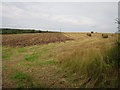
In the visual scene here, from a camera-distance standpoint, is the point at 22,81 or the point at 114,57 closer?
the point at 114,57

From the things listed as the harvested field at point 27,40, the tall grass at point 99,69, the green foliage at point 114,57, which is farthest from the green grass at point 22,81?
the harvested field at point 27,40

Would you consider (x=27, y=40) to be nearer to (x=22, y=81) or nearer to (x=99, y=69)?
(x=22, y=81)

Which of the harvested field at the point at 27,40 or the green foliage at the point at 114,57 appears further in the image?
the harvested field at the point at 27,40

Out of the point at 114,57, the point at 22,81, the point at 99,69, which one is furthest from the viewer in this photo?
the point at 22,81

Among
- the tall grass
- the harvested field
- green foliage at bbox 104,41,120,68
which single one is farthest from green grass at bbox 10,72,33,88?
the harvested field

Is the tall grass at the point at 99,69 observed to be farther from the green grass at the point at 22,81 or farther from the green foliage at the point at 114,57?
the green grass at the point at 22,81

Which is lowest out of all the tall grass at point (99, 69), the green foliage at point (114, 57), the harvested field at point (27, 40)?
the tall grass at point (99, 69)

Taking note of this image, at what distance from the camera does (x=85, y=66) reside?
379 cm

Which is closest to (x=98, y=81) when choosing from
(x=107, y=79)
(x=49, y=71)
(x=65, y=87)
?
(x=107, y=79)

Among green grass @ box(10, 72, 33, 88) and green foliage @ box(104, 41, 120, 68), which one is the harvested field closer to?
green grass @ box(10, 72, 33, 88)

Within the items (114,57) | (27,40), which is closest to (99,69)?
(114,57)

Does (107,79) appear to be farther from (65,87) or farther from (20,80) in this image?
(20,80)

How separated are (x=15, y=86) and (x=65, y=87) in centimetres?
144

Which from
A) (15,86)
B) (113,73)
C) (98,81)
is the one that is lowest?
(15,86)
